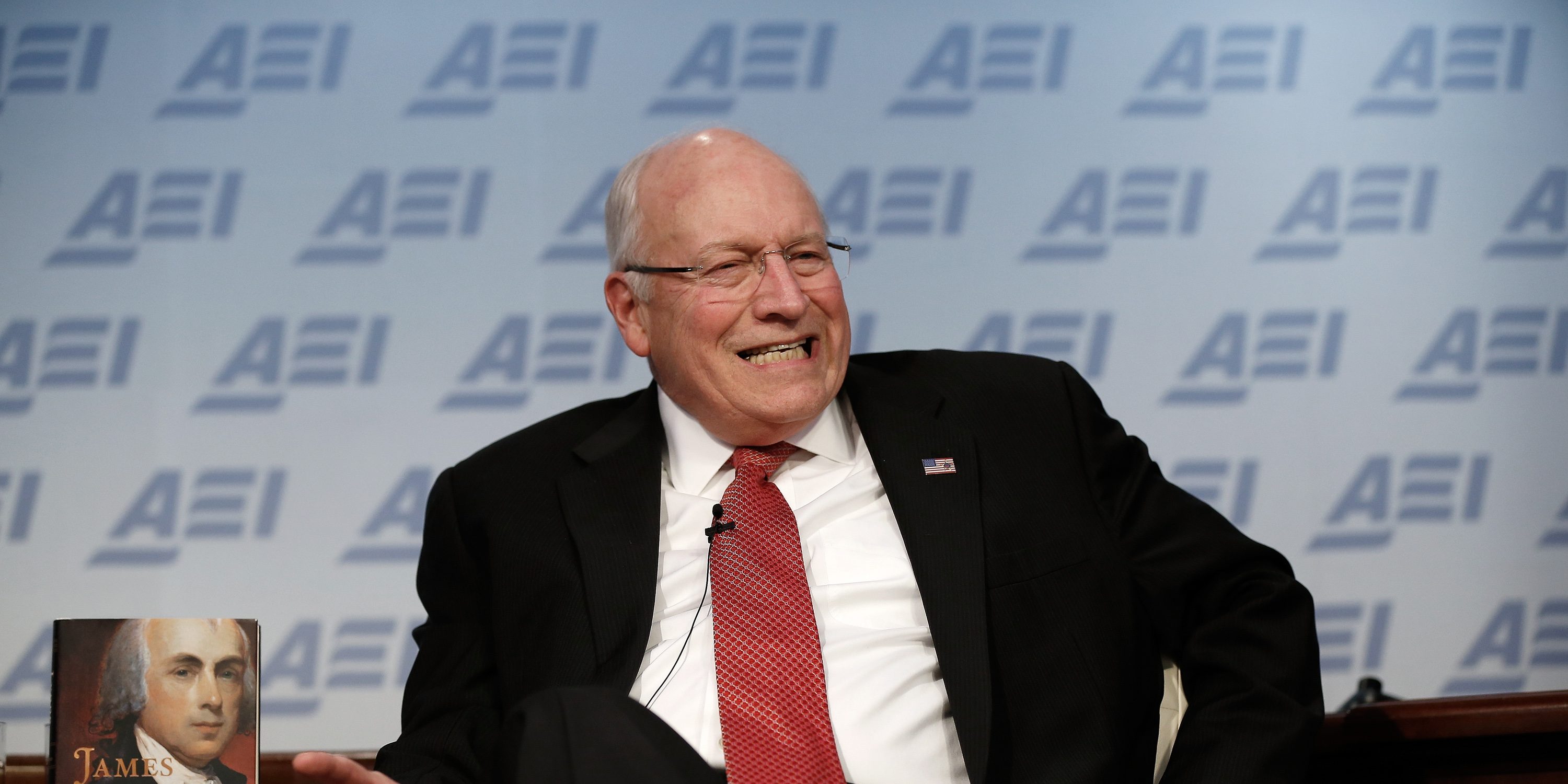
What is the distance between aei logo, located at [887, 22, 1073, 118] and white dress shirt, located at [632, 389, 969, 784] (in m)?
1.88

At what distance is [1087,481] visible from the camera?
1.92 meters

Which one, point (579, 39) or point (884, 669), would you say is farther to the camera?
point (579, 39)

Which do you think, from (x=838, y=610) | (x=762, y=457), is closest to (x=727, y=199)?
(x=762, y=457)

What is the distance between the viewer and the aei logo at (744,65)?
147 inches

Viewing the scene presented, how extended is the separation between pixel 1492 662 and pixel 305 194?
11.9 feet

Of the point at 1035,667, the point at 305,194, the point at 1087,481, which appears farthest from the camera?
the point at 305,194

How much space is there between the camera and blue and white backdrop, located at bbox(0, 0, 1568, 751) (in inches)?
143

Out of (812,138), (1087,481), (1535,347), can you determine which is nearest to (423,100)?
(812,138)

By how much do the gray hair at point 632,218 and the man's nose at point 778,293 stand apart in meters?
0.13

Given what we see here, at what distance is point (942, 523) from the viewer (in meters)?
1.83

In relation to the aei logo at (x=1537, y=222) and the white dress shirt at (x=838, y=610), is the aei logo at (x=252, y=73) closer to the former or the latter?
the white dress shirt at (x=838, y=610)

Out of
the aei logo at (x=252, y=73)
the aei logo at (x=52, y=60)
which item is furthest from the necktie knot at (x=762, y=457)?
the aei logo at (x=52, y=60)

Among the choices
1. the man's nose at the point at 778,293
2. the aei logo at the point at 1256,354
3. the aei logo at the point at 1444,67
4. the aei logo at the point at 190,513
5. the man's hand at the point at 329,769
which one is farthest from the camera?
the aei logo at the point at 1444,67

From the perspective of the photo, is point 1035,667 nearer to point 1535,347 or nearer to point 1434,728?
point 1434,728
